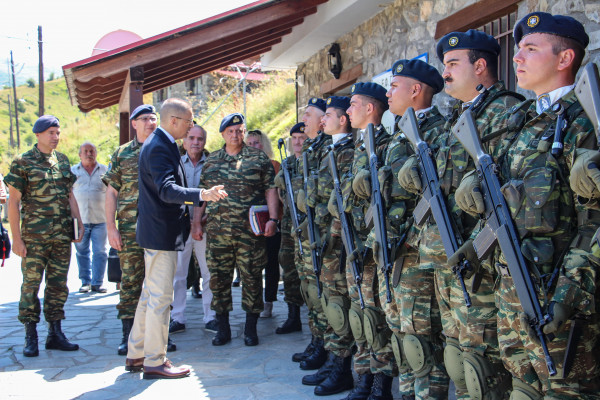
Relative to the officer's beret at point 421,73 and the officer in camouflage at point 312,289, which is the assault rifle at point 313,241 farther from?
the officer's beret at point 421,73

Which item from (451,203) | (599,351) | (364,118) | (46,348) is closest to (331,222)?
(364,118)

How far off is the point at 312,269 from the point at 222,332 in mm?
1351

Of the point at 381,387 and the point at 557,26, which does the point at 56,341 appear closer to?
the point at 381,387

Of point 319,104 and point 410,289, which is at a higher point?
point 319,104

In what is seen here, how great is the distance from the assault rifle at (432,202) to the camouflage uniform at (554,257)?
9.8 inches

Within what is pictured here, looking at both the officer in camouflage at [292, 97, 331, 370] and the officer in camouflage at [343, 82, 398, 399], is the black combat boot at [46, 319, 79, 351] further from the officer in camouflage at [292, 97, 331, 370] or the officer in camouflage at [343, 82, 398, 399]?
the officer in camouflage at [343, 82, 398, 399]

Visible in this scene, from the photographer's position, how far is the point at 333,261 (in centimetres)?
445

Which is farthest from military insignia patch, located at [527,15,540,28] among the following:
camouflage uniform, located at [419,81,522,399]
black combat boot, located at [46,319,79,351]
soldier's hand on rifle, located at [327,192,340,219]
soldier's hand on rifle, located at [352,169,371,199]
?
black combat boot, located at [46,319,79,351]

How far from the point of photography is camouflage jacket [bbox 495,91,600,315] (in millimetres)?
2197

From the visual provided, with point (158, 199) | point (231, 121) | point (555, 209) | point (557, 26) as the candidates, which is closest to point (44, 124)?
point (231, 121)

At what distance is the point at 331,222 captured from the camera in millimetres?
4551

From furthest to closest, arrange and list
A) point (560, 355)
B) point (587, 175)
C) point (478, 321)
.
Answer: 1. point (478, 321)
2. point (560, 355)
3. point (587, 175)

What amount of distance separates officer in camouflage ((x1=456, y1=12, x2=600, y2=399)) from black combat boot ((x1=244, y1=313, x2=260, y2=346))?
11.1ft

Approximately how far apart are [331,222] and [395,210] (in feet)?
3.40
